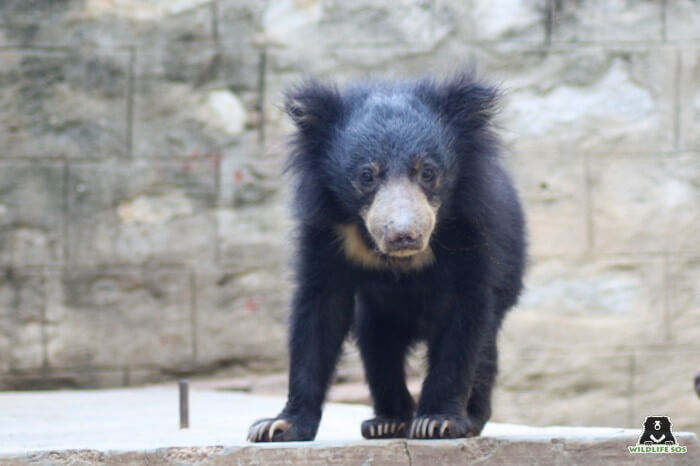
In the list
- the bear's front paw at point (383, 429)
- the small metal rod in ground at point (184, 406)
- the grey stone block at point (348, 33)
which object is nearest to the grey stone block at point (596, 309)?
the grey stone block at point (348, 33)

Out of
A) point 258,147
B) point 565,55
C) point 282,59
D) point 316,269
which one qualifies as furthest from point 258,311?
point 316,269

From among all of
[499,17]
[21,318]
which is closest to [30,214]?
[21,318]

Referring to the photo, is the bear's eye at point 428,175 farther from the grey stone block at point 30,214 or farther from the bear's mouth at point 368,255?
the grey stone block at point 30,214

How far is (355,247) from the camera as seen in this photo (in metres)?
3.91

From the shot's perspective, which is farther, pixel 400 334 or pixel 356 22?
pixel 356 22

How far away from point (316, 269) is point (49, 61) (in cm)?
328

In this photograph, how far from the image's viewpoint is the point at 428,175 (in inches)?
149

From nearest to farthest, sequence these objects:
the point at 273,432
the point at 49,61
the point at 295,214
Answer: the point at 273,432
the point at 295,214
the point at 49,61

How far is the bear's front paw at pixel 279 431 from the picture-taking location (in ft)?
12.2

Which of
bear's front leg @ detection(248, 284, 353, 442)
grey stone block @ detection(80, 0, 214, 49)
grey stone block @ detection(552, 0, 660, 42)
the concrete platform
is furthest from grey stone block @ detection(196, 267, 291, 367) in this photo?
bear's front leg @ detection(248, 284, 353, 442)

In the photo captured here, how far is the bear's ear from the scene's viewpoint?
4.02 meters

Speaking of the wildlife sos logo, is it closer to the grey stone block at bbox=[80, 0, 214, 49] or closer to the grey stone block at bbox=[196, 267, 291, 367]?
the grey stone block at bbox=[196, 267, 291, 367]

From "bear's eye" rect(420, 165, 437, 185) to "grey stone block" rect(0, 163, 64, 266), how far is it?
10.9ft

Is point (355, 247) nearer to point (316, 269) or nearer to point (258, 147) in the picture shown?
point (316, 269)
